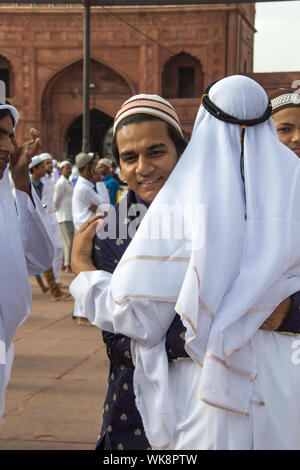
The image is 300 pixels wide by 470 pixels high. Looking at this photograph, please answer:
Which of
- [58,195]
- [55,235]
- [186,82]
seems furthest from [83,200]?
[186,82]

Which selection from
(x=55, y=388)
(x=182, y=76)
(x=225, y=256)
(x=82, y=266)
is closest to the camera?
(x=225, y=256)

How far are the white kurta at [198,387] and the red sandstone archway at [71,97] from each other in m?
21.6

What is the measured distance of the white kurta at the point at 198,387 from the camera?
1.37 m

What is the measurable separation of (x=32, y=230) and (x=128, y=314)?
1063 mm

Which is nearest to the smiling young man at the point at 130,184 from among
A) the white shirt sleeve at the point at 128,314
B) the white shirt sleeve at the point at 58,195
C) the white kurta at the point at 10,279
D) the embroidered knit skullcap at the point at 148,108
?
the embroidered knit skullcap at the point at 148,108

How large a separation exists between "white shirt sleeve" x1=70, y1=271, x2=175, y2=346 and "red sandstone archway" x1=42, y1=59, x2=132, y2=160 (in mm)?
21473

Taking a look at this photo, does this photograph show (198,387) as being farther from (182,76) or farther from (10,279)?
(182,76)

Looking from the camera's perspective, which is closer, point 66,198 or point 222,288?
point 222,288

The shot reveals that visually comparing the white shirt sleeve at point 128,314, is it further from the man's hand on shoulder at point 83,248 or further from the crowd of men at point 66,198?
the crowd of men at point 66,198

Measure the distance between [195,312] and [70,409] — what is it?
2.35 meters

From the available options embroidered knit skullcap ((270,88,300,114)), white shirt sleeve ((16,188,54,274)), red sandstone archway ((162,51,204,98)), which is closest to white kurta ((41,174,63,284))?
white shirt sleeve ((16,188,54,274))

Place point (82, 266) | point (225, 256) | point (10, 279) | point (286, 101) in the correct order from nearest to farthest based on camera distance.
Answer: point (225, 256), point (82, 266), point (10, 279), point (286, 101)

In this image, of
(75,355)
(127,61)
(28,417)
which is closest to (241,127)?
(28,417)

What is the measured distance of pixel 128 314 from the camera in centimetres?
138
